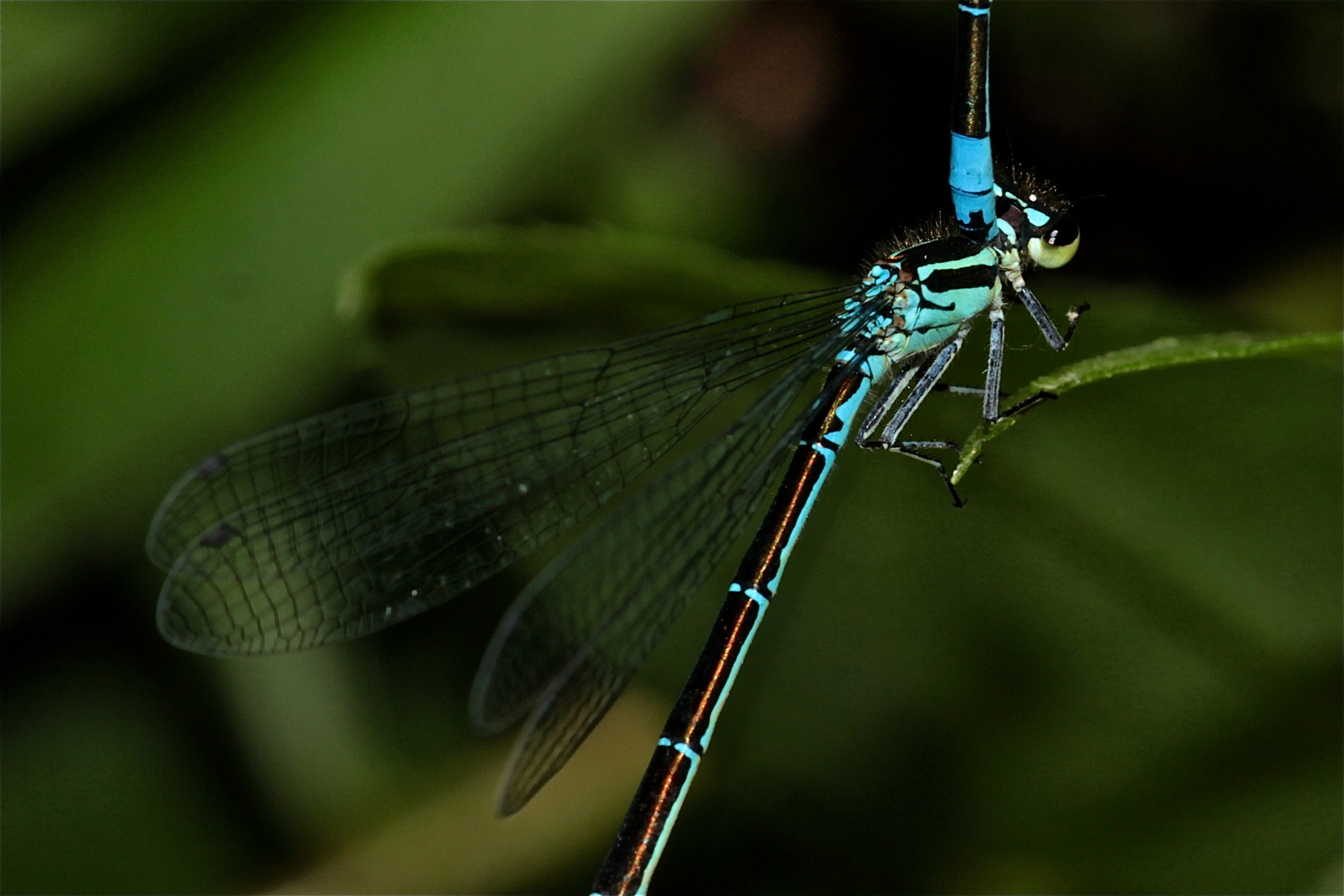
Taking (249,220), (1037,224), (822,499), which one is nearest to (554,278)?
(822,499)

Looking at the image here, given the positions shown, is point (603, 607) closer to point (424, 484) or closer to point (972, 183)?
point (424, 484)

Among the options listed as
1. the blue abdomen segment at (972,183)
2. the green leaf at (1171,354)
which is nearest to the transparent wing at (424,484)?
the blue abdomen segment at (972,183)

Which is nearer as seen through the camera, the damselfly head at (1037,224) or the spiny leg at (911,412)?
the spiny leg at (911,412)

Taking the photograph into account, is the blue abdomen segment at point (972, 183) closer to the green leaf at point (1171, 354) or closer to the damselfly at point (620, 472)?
the damselfly at point (620, 472)

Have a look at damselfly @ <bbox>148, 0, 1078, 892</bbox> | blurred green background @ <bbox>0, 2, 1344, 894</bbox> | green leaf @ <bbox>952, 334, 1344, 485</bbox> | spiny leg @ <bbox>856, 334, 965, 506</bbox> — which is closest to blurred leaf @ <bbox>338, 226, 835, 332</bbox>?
blurred green background @ <bbox>0, 2, 1344, 894</bbox>

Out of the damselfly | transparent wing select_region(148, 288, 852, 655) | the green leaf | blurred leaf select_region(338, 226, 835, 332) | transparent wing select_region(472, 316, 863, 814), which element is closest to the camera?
the green leaf

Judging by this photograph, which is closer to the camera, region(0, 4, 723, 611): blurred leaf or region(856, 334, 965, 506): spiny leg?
region(856, 334, 965, 506): spiny leg

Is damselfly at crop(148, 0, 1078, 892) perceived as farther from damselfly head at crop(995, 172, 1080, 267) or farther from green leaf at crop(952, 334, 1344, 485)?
green leaf at crop(952, 334, 1344, 485)
